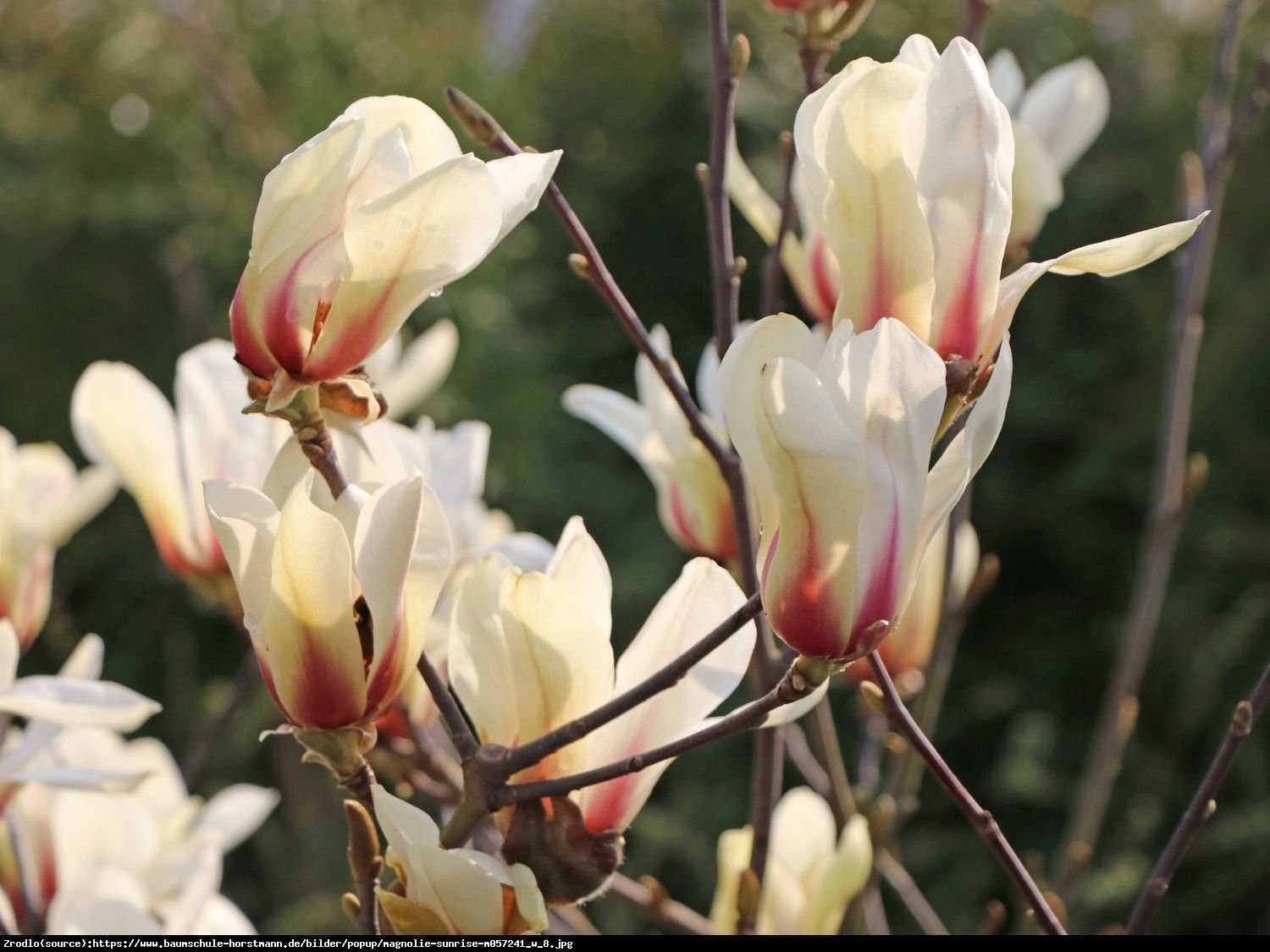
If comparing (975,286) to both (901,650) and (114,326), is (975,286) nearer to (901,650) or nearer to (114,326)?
(901,650)

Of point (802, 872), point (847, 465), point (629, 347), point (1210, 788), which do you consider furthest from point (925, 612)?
point (629, 347)

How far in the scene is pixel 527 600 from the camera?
42 centimetres

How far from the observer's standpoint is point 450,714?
41 centimetres

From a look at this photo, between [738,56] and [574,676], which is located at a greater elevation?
[738,56]

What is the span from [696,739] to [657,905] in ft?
0.82

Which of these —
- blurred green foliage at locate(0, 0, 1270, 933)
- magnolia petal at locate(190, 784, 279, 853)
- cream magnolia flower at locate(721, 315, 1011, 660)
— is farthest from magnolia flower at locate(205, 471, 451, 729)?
blurred green foliage at locate(0, 0, 1270, 933)

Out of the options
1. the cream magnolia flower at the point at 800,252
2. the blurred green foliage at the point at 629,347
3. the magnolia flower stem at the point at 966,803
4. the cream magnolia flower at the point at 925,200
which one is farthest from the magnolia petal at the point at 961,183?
the blurred green foliage at the point at 629,347

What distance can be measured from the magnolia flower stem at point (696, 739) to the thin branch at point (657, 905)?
0.68 ft

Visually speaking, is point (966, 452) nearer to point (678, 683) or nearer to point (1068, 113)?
point (678, 683)

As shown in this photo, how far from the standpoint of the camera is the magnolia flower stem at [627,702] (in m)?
0.38

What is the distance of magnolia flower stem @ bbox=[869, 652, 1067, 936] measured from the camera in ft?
1.38

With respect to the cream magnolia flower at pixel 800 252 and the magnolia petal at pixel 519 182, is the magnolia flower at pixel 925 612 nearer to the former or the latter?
the cream magnolia flower at pixel 800 252

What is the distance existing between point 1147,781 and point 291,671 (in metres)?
1.79
